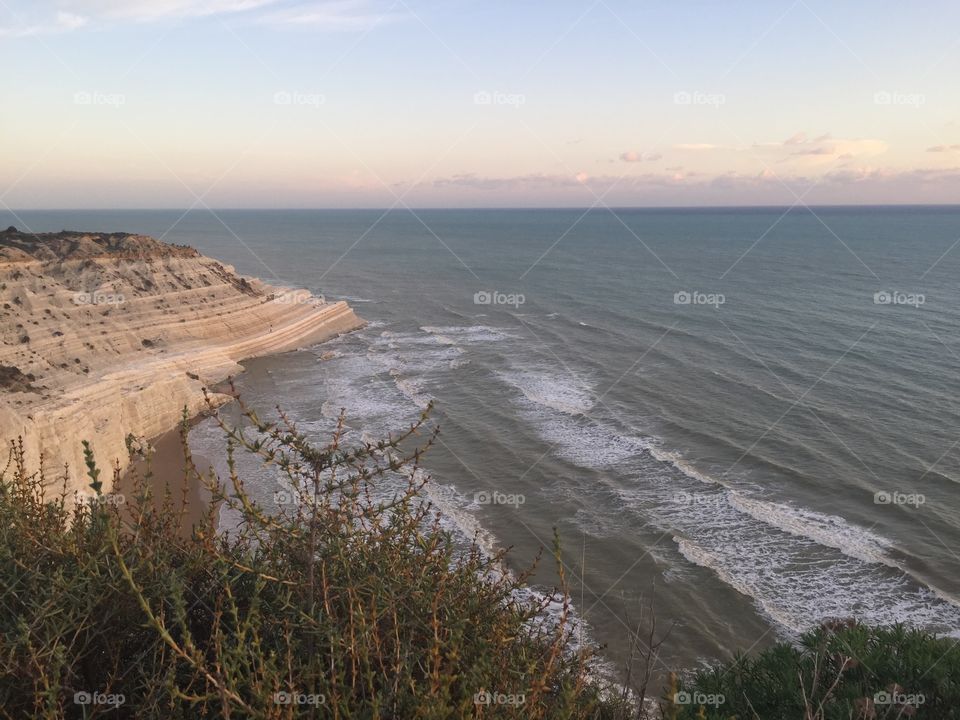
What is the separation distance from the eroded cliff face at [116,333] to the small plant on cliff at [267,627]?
574 inches

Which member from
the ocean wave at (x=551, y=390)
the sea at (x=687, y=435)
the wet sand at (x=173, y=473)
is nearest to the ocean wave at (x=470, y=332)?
the sea at (x=687, y=435)

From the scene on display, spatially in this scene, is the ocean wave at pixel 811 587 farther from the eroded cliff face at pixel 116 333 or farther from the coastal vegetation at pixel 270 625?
the eroded cliff face at pixel 116 333

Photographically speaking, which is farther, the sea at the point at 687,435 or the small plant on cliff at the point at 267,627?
the sea at the point at 687,435

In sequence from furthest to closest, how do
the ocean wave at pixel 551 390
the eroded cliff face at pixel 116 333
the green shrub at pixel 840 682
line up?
the ocean wave at pixel 551 390 → the eroded cliff face at pixel 116 333 → the green shrub at pixel 840 682

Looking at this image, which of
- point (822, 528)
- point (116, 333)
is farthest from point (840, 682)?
point (116, 333)

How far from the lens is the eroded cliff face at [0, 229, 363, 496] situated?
22.4 m

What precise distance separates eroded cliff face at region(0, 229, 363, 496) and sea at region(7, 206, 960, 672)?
99.1 inches

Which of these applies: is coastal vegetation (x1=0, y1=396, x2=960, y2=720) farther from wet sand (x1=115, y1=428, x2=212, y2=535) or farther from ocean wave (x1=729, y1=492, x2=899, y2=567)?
wet sand (x1=115, y1=428, x2=212, y2=535)

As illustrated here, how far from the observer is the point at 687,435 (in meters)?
28.7

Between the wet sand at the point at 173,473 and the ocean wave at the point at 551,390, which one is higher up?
the ocean wave at the point at 551,390

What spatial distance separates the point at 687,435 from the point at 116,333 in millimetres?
26690

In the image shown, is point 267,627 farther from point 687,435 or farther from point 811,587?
point 687,435

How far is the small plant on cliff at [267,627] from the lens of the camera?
4.20 metres

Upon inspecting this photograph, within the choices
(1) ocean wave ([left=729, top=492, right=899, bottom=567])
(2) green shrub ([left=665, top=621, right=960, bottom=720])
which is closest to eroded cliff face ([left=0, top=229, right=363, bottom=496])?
(2) green shrub ([left=665, top=621, right=960, bottom=720])
